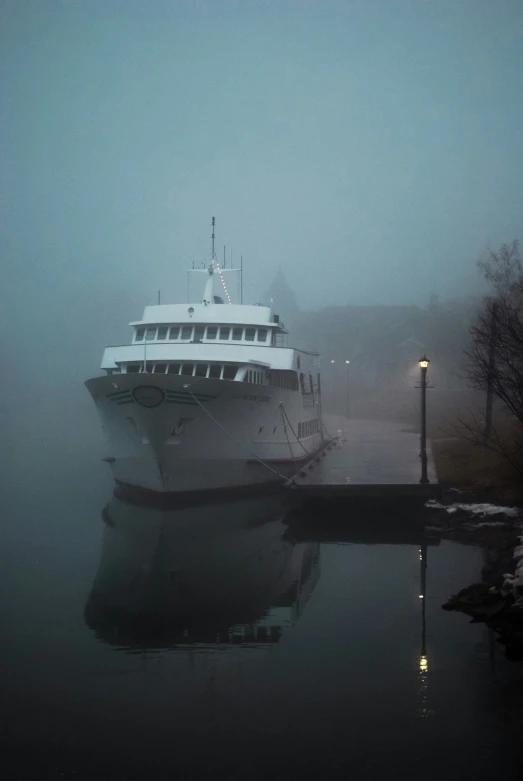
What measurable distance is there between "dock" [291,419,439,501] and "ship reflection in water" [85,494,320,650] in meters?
1.60

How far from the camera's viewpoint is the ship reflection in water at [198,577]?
11.7 meters

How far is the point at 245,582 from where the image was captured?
14.8 m

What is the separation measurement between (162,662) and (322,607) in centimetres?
369

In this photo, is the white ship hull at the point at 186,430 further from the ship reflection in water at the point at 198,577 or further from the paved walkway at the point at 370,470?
the paved walkway at the point at 370,470

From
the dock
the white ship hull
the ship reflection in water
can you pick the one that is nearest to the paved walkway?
the dock

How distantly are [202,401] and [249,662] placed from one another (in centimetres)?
1182

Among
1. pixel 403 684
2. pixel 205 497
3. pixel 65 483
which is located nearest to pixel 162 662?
pixel 403 684

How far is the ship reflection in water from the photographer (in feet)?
38.4

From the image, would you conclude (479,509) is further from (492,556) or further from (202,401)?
(202,401)

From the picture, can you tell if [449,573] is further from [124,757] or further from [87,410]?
[87,410]

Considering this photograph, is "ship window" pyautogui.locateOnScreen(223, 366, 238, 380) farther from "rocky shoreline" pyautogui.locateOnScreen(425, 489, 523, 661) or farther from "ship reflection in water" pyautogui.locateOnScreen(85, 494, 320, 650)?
"rocky shoreline" pyautogui.locateOnScreen(425, 489, 523, 661)

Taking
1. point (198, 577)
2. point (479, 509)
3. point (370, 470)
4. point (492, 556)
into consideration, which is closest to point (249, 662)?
point (198, 577)

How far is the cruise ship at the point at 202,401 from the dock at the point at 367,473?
163cm

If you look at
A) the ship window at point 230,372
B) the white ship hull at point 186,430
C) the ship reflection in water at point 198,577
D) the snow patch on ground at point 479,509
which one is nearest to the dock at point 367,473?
the snow patch on ground at point 479,509
